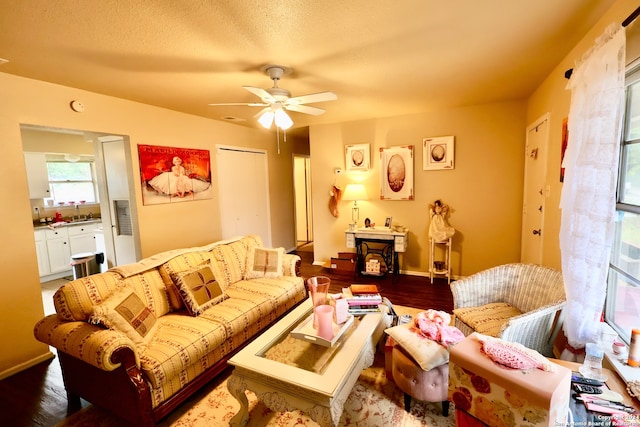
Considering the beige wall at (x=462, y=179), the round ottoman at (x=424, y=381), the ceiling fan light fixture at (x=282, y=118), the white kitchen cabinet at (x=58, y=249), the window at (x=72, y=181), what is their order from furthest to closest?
1. the window at (x=72, y=181)
2. the white kitchen cabinet at (x=58, y=249)
3. the beige wall at (x=462, y=179)
4. the ceiling fan light fixture at (x=282, y=118)
5. the round ottoman at (x=424, y=381)

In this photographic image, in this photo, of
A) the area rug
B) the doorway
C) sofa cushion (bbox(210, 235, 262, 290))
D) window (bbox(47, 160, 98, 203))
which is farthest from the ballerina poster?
window (bbox(47, 160, 98, 203))

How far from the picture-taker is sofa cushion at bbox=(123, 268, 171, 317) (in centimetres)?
218

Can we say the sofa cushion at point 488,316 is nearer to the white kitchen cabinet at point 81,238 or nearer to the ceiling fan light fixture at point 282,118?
the ceiling fan light fixture at point 282,118

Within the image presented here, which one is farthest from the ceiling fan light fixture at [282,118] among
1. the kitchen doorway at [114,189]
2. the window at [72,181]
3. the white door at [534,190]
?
the window at [72,181]

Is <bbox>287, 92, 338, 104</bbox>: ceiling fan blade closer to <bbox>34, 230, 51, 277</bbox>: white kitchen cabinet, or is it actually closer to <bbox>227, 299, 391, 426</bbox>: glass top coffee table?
<bbox>227, 299, 391, 426</bbox>: glass top coffee table

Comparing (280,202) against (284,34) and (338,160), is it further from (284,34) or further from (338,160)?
(284,34)

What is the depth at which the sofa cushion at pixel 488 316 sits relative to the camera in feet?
6.40

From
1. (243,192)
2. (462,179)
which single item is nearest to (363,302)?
(462,179)

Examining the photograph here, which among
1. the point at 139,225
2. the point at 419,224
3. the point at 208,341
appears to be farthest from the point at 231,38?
the point at 419,224

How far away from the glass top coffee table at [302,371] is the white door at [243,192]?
114 inches

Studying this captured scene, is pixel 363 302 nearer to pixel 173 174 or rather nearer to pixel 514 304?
pixel 514 304

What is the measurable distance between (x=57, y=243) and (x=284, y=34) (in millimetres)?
5112

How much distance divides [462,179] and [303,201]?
3892mm

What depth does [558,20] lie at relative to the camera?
173 cm
